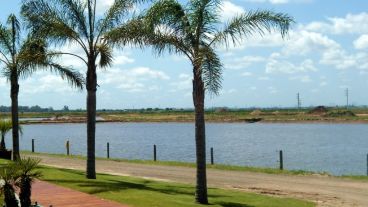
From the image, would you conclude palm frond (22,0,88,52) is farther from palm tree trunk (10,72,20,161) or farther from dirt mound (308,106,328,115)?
dirt mound (308,106,328,115)

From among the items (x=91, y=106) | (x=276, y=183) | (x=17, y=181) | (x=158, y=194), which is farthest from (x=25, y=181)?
(x=276, y=183)

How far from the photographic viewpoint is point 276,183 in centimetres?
2117

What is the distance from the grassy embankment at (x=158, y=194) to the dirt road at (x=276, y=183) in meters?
1.37

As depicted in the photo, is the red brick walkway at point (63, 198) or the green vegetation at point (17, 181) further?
the red brick walkway at point (63, 198)

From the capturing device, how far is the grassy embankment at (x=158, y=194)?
1423 cm

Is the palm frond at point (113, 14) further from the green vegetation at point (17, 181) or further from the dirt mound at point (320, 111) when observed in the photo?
the dirt mound at point (320, 111)

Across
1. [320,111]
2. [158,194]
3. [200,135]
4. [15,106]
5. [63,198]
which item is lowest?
[158,194]

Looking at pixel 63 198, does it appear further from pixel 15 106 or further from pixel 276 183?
pixel 15 106

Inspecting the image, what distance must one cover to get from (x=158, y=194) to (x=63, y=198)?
298 centimetres

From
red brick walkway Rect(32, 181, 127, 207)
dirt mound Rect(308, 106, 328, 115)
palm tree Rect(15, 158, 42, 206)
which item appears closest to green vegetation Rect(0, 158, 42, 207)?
palm tree Rect(15, 158, 42, 206)

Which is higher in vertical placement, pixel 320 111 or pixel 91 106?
pixel 91 106

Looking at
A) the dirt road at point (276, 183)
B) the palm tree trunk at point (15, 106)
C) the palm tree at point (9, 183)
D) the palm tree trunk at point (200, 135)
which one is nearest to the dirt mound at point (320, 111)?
the dirt road at point (276, 183)

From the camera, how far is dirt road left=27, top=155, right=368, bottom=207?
1775cm

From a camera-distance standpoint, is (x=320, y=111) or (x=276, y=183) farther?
(x=320, y=111)
